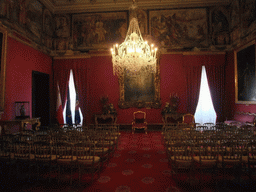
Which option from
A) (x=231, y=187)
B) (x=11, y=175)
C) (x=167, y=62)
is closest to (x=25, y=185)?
(x=11, y=175)

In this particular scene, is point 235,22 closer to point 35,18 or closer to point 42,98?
point 35,18

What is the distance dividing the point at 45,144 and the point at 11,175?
1190mm

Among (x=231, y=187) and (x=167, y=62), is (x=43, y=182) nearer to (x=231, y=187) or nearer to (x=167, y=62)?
(x=231, y=187)

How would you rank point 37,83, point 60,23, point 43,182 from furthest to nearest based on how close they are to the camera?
point 60,23 → point 37,83 → point 43,182

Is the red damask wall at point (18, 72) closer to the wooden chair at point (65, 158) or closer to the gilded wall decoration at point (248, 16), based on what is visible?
the wooden chair at point (65, 158)

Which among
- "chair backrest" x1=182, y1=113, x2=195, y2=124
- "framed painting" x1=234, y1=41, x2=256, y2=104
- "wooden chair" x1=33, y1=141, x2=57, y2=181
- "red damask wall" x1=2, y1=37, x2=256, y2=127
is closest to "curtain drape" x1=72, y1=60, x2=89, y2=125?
"red damask wall" x1=2, y1=37, x2=256, y2=127

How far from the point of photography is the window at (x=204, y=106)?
9766 mm

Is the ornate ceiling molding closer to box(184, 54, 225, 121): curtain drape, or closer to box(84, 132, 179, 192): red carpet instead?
box(184, 54, 225, 121): curtain drape

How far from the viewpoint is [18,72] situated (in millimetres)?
7168

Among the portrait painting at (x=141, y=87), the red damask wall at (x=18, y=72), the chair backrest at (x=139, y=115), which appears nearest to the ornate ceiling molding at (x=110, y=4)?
the red damask wall at (x=18, y=72)

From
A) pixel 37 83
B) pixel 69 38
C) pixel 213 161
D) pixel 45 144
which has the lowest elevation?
pixel 213 161

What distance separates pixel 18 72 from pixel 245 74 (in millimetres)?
9677

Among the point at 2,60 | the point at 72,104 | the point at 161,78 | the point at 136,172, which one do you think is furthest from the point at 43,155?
the point at 161,78

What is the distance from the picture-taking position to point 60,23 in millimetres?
10172
